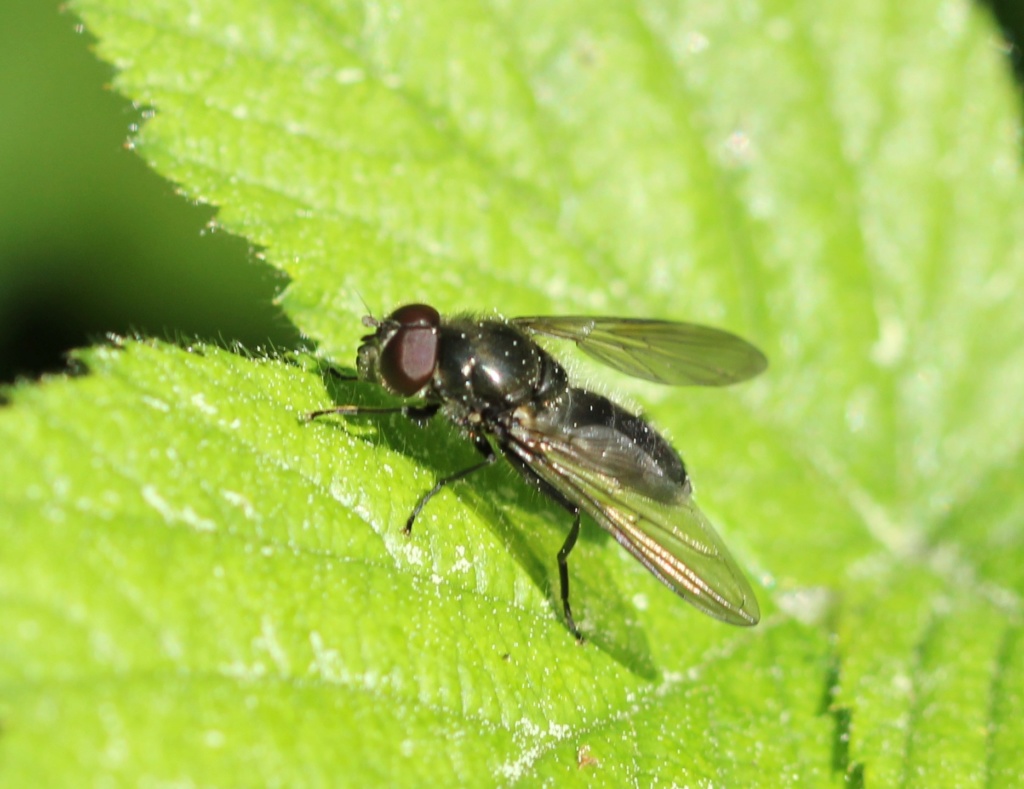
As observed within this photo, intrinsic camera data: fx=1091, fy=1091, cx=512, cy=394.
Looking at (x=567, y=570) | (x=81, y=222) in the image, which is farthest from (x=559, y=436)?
(x=81, y=222)

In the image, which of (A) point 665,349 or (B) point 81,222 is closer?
(A) point 665,349

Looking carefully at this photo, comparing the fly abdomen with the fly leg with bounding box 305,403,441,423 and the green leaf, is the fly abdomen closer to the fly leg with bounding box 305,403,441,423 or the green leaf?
the green leaf

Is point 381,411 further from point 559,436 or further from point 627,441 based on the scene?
point 627,441

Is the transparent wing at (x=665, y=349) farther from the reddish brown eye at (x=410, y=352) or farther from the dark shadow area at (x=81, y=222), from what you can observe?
the dark shadow area at (x=81, y=222)

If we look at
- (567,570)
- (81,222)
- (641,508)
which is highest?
(81,222)

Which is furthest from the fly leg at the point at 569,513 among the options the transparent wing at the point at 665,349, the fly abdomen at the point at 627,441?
the transparent wing at the point at 665,349

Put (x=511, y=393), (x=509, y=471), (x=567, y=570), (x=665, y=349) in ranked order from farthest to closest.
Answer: (x=665, y=349) → (x=509, y=471) → (x=511, y=393) → (x=567, y=570)

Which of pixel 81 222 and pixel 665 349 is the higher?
pixel 665 349
